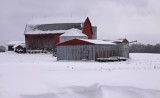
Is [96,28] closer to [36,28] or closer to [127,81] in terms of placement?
[36,28]

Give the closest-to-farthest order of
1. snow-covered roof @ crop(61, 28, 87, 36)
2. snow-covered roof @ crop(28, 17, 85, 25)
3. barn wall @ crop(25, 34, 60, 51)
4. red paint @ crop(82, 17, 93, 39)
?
Answer: snow-covered roof @ crop(61, 28, 87, 36)
red paint @ crop(82, 17, 93, 39)
barn wall @ crop(25, 34, 60, 51)
snow-covered roof @ crop(28, 17, 85, 25)

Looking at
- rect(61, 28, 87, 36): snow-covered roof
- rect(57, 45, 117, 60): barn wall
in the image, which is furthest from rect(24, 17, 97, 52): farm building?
rect(57, 45, 117, 60): barn wall

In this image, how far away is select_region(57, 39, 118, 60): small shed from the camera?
2336cm

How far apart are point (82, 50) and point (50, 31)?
74.8 feet

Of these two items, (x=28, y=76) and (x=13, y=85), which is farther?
(x=28, y=76)

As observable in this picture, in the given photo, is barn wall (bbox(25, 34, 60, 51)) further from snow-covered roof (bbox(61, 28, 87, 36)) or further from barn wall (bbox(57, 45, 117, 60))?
barn wall (bbox(57, 45, 117, 60))

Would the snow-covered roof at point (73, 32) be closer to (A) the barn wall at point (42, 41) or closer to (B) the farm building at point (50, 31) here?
(B) the farm building at point (50, 31)

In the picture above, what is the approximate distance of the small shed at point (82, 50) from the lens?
23.4 metres

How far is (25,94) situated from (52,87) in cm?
128

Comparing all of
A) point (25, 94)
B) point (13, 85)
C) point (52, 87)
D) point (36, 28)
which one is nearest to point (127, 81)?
point (52, 87)

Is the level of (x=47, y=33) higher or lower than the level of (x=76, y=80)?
higher

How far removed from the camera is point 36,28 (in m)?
46.6

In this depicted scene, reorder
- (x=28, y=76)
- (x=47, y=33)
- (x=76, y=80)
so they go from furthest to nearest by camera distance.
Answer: (x=47, y=33)
(x=28, y=76)
(x=76, y=80)

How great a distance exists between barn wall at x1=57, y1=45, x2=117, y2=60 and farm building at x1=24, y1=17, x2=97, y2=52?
58.0 feet
